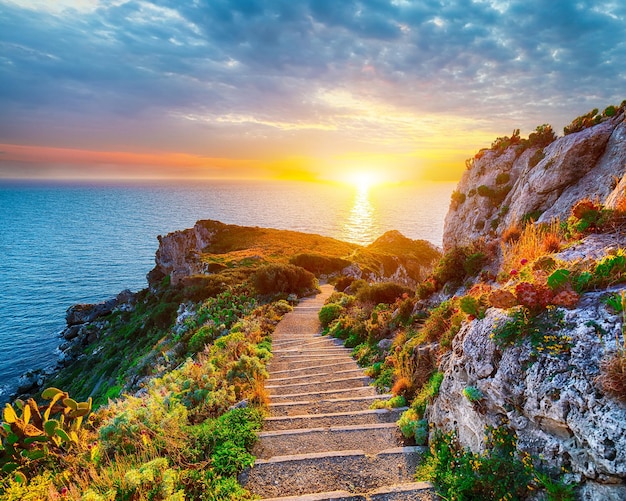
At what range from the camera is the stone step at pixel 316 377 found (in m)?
10.7

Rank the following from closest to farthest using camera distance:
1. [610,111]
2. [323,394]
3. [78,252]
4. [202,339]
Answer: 1. [323,394]
2. [610,111]
3. [202,339]
4. [78,252]

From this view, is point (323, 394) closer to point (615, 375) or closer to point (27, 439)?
point (27, 439)

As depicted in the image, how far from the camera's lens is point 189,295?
36.0 metres

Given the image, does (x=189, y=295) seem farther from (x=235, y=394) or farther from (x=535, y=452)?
(x=535, y=452)

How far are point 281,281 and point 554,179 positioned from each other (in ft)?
66.7

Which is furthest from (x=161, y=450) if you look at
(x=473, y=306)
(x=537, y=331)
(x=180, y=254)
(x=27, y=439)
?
(x=180, y=254)

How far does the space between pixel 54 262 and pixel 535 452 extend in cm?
9827

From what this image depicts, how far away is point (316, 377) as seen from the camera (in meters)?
10.9

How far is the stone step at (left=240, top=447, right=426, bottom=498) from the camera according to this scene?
5609mm

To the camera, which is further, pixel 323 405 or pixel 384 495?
pixel 323 405

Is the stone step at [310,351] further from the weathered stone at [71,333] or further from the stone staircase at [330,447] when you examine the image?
the weathered stone at [71,333]

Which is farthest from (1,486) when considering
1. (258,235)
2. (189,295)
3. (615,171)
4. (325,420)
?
(258,235)

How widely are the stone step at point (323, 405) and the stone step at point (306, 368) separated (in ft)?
8.06

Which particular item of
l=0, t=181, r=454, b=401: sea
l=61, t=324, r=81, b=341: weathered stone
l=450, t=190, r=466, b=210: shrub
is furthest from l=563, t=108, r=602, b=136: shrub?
l=61, t=324, r=81, b=341: weathered stone
